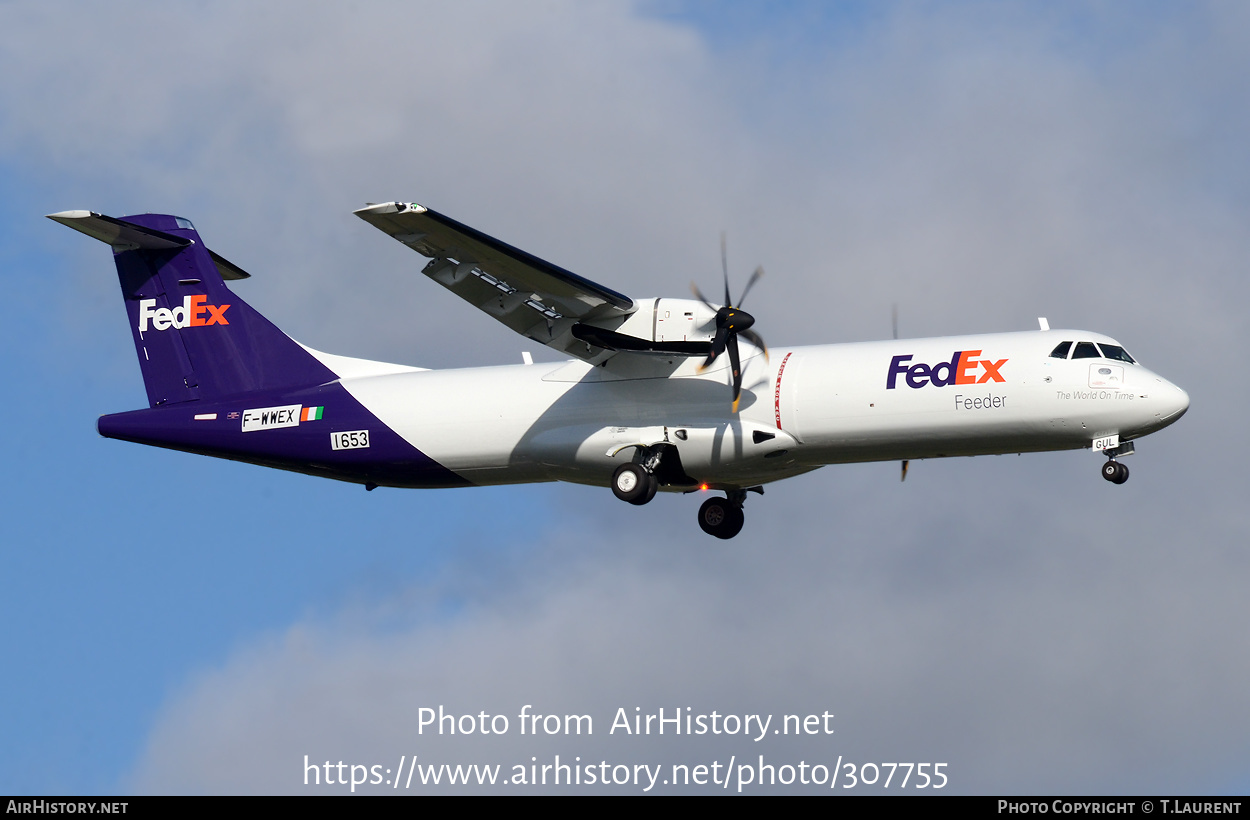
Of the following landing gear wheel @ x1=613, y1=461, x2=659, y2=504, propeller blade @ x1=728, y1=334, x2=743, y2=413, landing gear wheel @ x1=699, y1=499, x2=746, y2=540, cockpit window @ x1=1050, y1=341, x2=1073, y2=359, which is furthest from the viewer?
landing gear wheel @ x1=699, y1=499, x2=746, y2=540

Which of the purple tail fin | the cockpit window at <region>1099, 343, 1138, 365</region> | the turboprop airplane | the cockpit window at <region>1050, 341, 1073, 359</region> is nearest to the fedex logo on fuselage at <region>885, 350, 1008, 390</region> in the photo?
the turboprop airplane

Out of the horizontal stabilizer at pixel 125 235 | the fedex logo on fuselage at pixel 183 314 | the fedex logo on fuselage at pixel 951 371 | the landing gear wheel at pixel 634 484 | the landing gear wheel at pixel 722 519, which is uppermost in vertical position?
the horizontal stabilizer at pixel 125 235

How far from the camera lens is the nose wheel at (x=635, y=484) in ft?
73.7

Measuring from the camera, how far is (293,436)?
966 inches

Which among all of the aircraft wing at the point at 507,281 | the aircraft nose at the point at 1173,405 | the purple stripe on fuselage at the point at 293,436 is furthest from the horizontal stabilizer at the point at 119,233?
the aircraft nose at the point at 1173,405

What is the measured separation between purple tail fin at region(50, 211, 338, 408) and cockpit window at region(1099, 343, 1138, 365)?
38.3 ft

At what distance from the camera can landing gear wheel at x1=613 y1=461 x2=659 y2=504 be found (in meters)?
22.5

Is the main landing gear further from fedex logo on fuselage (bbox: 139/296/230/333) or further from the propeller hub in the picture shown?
fedex logo on fuselage (bbox: 139/296/230/333)

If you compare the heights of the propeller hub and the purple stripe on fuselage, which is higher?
the propeller hub

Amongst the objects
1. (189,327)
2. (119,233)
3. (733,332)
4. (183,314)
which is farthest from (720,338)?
(119,233)

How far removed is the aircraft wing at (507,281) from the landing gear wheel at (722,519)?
353 centimetres

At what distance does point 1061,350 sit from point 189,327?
13.6 m

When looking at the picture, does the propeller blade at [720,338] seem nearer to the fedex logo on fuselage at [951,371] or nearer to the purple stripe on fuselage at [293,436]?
the fedex logo on fuselage at [951,371]
